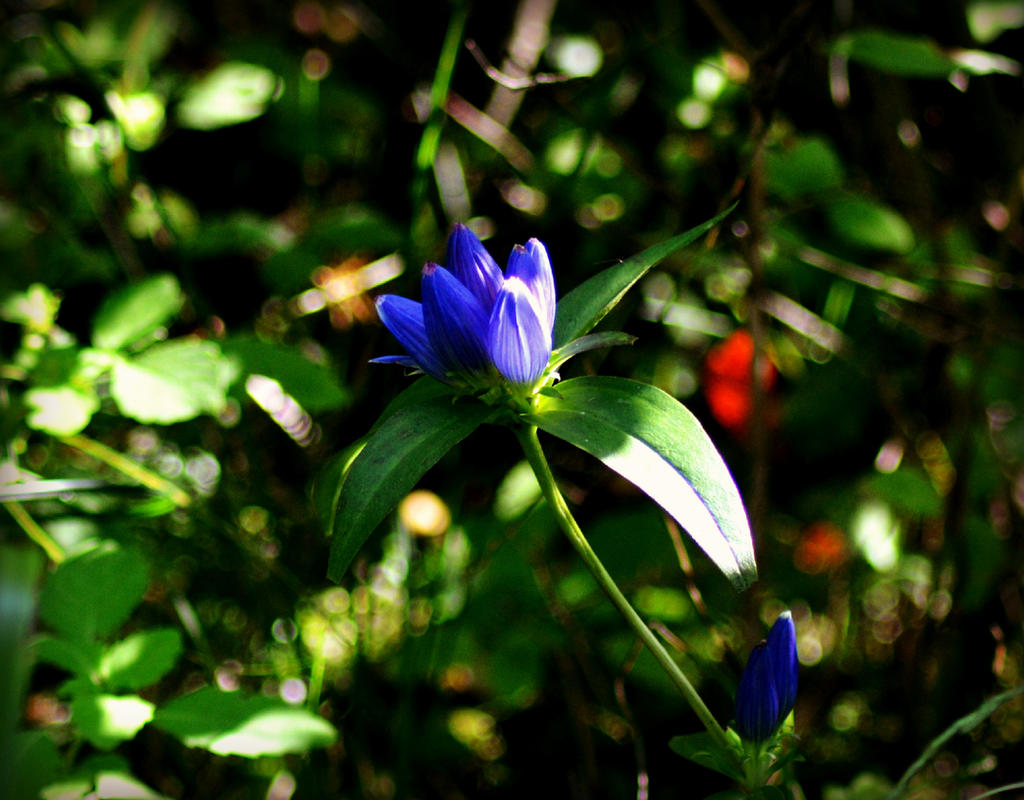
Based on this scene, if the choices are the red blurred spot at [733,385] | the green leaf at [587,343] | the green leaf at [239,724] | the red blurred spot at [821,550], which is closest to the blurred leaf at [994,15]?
the red blurred spot at [733,385]

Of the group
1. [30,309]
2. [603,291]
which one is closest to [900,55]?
[603,291]

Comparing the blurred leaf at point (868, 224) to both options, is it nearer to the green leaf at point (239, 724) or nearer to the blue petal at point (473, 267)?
the blue petal at point (473, 267)

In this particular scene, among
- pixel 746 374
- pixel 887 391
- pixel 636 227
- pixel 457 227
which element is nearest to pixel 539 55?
pixel 636 227

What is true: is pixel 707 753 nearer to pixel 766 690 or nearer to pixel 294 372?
pixel 766 690

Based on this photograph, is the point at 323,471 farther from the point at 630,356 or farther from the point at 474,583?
the point at 630,356

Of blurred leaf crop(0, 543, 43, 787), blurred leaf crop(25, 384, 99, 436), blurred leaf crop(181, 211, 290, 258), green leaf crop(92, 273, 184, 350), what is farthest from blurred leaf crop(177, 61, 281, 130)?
blurred leaf crop(0, 543, 43, 787)

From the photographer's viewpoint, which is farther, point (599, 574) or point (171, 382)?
point (171, 382)

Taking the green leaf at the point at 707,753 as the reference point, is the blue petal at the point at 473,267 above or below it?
above
